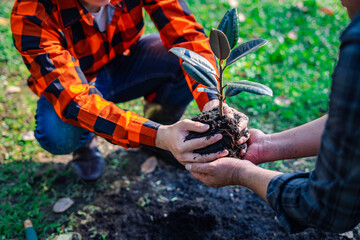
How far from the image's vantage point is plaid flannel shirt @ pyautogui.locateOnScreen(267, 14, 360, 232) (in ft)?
2.97

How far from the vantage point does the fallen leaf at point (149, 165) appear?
7.84ft

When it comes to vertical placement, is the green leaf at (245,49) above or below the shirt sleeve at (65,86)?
above

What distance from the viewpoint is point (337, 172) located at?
99cm

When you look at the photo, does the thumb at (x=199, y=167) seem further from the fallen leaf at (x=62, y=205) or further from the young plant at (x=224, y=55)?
the fallen leaf at (x=62, y=205)

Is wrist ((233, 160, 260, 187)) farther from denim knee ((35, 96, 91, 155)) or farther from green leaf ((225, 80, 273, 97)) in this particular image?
denim knee ((35, 96, 91, 155))

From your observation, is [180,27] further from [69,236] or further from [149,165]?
[69,236]

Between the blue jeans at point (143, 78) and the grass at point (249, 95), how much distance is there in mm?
384

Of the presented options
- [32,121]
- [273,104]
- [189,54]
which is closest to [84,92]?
[189,54]

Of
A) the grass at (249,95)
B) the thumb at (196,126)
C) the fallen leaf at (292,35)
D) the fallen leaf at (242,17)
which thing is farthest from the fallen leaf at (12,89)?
the fallen leaf at (292,35)

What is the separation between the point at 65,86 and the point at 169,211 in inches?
40.2

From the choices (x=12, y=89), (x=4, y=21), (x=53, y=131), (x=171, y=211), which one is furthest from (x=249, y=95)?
(x=4, y=21)

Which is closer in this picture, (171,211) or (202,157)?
(202,157)

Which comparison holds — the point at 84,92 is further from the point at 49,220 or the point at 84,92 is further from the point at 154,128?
the point at 49,220

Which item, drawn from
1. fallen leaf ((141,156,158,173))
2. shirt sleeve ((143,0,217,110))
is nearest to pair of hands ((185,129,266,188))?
shirt sleeve ((143,0,217,110))
